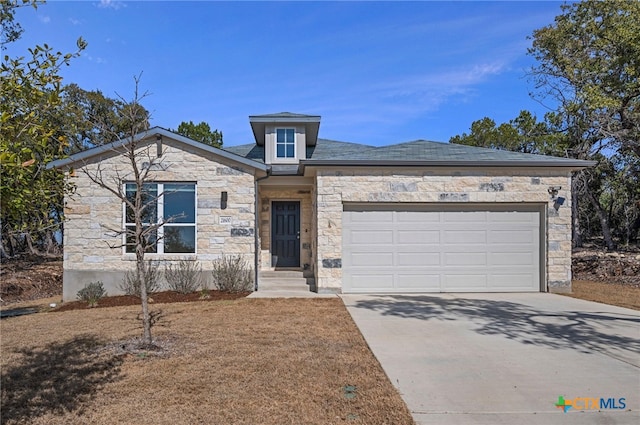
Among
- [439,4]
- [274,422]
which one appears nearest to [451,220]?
[439,4]

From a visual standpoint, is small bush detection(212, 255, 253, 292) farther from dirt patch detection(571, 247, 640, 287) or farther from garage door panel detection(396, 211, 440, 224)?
dirt patch detection(571, 247, 640, 287)

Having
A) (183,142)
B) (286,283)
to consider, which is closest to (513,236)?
(286,283)

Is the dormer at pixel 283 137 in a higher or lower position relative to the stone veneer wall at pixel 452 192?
higher

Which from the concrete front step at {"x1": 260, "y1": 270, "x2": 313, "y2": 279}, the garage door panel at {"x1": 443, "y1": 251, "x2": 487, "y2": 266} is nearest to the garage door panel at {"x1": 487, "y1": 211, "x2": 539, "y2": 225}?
the garage door panel at {"x1": 443, "y1": 251, "x2": 487, "y2": 266}

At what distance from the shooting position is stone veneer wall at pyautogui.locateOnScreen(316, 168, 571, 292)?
33.5 feet

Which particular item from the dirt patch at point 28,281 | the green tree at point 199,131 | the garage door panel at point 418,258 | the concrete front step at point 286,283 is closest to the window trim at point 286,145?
the concrete front step at point 286,283

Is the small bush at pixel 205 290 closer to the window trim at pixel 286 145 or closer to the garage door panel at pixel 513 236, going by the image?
the window trim at pixel 286 145

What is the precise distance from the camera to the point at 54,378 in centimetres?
435

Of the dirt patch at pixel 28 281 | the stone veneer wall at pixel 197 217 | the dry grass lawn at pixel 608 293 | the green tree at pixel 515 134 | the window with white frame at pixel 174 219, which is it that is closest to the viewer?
the dry grass lawn at pixel 608 293

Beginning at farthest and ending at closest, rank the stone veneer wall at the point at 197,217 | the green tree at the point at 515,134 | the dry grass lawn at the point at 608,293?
the green tree at the point at 515,134 → the stone veneer wall at the point at 197,217 → the dry grass lawn at the point at 608,293

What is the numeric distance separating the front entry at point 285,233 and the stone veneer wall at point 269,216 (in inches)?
5.7

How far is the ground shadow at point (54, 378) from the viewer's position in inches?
144

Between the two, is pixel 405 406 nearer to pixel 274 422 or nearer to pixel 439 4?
pixel 274 422

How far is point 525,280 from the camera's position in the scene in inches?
412
